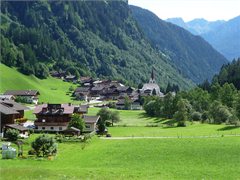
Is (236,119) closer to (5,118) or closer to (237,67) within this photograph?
(5,118)

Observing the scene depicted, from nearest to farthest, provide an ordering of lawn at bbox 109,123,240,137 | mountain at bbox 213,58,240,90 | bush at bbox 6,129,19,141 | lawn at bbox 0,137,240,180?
lawn at bbox 0,137,240,180, bush at bbox 6,129,19,141, lawn at bbox 109,123,240,137, mountain at bbox 213,58,240,90

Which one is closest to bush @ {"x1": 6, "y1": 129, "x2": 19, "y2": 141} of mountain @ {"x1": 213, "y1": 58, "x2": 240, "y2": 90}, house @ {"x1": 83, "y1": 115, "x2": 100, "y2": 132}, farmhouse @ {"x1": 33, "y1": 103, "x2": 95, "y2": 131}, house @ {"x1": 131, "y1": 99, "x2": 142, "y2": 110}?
farmhouse @ {"x1": 33, "y1": 103, "x2": 95, "y2": 131}

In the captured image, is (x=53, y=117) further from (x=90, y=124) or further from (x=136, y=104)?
(x=136, y=104)

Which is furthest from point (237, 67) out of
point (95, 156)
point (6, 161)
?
point (6, 161)

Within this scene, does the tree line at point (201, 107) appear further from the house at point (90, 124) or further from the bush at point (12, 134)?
the bush at point (12, 134)

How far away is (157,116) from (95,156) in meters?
71.2

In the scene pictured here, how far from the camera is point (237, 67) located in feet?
558

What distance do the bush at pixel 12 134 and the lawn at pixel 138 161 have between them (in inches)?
312

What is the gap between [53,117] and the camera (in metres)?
93.2

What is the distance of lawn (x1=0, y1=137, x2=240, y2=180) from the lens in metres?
46.4

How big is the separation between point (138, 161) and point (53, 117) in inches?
1521

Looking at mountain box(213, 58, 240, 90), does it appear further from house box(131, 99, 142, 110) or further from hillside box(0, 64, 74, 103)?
hillside box(0, 64, 74, 103)

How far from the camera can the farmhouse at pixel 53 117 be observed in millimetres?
92000

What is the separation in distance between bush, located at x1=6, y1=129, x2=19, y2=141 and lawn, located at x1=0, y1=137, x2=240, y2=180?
7.92 metres
